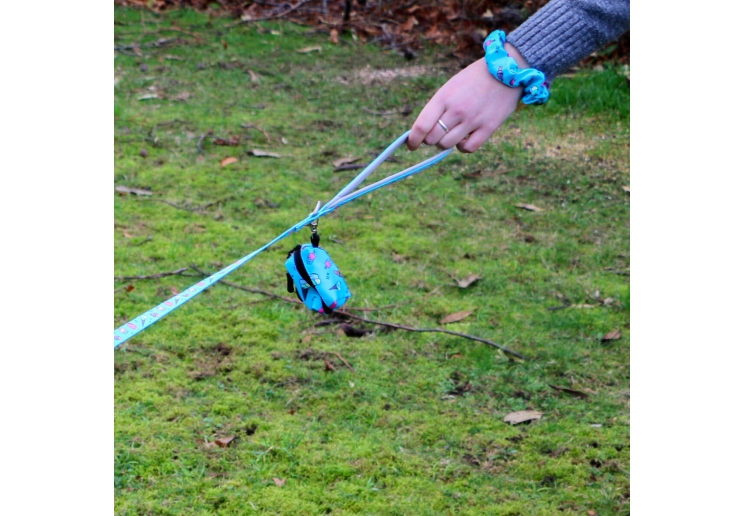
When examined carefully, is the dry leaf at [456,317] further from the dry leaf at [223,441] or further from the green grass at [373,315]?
the dry leaf at [223,441]

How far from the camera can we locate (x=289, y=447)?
2268 mm

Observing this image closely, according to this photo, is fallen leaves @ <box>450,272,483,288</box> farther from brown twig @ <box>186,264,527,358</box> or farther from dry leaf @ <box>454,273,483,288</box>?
brown twig @ <box>186,264,527,358</box>

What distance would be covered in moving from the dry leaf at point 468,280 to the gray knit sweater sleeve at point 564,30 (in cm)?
164

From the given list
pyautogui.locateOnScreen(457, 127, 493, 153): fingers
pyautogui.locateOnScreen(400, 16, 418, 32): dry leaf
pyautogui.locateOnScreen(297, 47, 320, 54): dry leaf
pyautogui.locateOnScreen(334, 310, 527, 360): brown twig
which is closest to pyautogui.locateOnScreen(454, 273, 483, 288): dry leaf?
pyautogui.locateOnScreen(334, 310, 527, 360): brown twig

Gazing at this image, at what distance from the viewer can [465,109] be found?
1577 mm

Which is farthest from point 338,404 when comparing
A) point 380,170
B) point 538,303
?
point 380,170

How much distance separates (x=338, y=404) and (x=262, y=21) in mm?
4938

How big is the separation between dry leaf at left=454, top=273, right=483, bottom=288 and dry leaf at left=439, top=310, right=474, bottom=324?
0.65 feet

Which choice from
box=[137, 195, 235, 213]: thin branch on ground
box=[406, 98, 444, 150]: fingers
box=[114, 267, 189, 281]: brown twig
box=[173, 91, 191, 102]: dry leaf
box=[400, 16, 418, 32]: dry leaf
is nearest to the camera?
box=[406, 98, 444, 150]: fingers

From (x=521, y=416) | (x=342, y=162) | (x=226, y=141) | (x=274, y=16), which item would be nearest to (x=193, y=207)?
(x=226, y=141)

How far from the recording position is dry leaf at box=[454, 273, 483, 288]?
3215 millimetres

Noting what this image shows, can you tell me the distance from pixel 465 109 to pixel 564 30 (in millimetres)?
270

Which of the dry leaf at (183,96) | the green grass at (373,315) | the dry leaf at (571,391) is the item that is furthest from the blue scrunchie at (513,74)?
the dry leaf at (183,96)

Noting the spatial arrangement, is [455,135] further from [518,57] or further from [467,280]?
[467,280]
